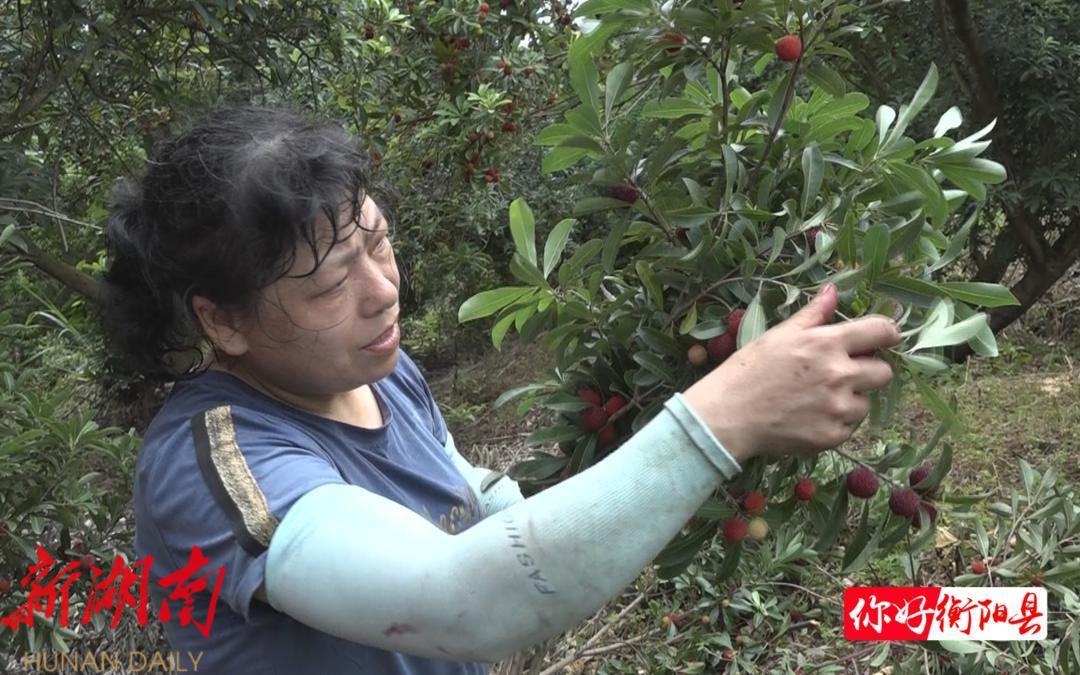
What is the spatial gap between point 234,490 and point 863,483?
31.8 inches

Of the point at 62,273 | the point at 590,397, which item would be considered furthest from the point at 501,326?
the point at 62,273

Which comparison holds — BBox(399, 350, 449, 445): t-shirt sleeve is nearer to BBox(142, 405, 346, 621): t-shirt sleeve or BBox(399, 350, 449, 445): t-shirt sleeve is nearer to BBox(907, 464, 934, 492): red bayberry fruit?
BBox(142, 405, 346, 621): t-shirt sleeve

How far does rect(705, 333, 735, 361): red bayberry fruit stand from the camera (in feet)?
3.69

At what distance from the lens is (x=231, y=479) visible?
99 cm

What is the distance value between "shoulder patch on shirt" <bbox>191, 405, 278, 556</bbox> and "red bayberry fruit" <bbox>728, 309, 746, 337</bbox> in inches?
22.4

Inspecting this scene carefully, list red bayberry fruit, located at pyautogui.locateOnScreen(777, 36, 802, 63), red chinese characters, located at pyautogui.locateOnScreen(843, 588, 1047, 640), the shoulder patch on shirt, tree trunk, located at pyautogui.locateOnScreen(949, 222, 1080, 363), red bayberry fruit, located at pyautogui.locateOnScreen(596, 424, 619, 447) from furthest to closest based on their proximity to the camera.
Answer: tree trunk, located at pyautogui.locateOnScreen(949, 222, 1080, 363), red chinese characters, located at pyautogui.locateOnScreen(843, 588, 1047, 640), red bayberry fruit, located at pyautogui.locateOnScreen(596, 424, 619, 447), red bayberry fruit, located at pyautogui.locateOnScreen(777, 36, 802, 63), the shoulder patch on shirt

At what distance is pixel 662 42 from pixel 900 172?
14.5 inches

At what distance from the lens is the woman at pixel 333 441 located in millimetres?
856

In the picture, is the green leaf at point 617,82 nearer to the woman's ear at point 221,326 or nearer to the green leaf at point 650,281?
the green leaf at point 650,281

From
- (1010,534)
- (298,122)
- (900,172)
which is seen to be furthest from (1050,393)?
(298,122)

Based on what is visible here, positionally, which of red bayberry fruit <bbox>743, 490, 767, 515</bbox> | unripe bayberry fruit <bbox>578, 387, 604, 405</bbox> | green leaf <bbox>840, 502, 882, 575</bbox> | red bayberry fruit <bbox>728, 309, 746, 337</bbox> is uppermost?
red bayberry fruit <bbox>728, 309, 746, 337</bbox>

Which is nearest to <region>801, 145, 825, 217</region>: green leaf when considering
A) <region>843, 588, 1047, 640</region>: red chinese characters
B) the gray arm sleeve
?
the gray arm sleeve

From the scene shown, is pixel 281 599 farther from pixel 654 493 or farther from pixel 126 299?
pixel 126 299

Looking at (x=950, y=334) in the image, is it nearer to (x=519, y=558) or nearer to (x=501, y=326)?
(x=519, y=558)
